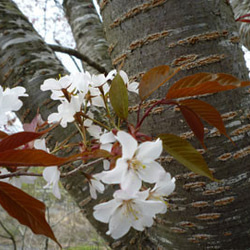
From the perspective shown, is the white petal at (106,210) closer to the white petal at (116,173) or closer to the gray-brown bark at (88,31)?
the white petal at (116,173)

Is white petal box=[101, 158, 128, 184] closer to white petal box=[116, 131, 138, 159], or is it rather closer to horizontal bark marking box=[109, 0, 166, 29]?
white petal box=[116, 131, 138, 159]

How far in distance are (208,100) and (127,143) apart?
1.38 feet

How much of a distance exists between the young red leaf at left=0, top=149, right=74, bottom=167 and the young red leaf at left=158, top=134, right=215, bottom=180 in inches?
4.9

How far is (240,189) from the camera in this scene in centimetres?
61

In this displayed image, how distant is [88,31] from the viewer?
182cm

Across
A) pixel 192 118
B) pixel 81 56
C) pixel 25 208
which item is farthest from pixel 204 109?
pixel 81 56

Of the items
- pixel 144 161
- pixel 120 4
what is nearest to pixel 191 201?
pixel 144 161

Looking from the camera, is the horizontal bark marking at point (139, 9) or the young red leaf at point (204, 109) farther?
the horizontal bark marking at point (139, 9)

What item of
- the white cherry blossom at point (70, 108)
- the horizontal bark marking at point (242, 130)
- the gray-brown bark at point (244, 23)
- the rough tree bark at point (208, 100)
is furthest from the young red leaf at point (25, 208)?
the gray-brown bark at point (244, 23)

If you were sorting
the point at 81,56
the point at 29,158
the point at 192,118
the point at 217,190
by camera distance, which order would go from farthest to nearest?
1. the point at 81,56
2. the point at 217,190
3. the point at 192,118
4. the point at 29,158

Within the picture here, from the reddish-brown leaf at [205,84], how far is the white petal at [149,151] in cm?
7

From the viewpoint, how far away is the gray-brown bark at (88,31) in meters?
1.70

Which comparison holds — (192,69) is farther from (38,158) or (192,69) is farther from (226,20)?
(38,158)

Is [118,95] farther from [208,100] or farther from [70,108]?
[208,100]
